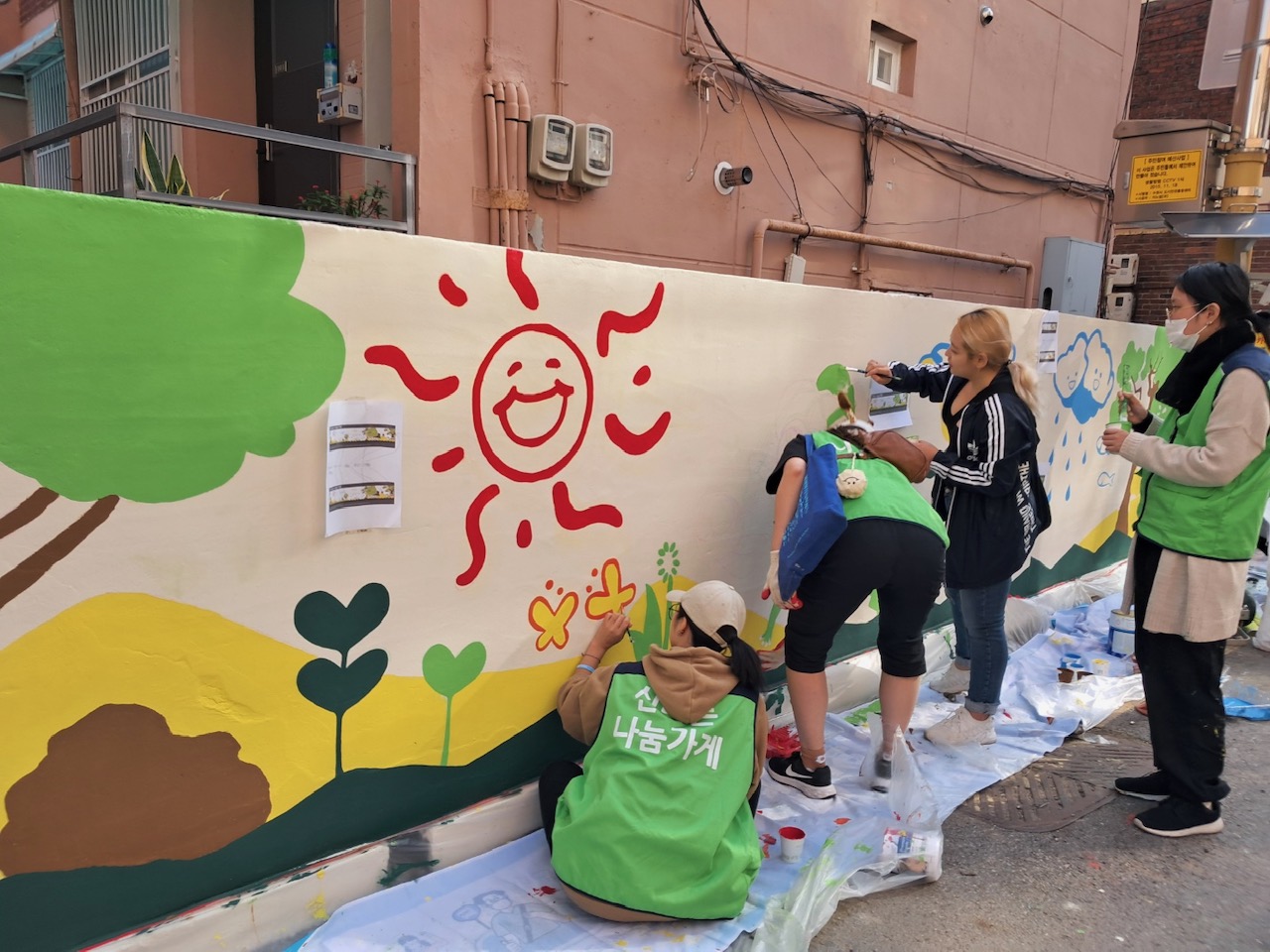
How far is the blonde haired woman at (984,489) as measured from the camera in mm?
3900

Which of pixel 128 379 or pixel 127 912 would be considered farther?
pixel 127 912

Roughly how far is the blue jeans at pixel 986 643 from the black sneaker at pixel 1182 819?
0.77 m

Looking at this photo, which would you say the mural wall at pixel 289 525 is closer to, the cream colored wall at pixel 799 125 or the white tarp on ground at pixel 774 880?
the white tarp on ground at pixel 774 880

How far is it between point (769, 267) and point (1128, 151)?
9.03ft

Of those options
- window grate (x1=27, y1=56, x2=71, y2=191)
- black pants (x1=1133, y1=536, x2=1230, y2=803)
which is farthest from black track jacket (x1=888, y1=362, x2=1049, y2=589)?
window grate (x1=27, y1=56, x2=71, y2=191)

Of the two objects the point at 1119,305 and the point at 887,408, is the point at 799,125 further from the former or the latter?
the point at 1119,305

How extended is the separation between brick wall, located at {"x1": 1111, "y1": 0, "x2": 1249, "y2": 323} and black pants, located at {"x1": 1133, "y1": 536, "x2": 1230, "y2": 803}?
13821 millimetres

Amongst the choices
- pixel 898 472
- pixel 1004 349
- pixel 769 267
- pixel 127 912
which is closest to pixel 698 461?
pixel 898 472

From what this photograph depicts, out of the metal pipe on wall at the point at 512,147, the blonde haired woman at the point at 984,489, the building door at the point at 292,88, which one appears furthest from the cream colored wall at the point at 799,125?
the blonde haired woman at the point at 984,489

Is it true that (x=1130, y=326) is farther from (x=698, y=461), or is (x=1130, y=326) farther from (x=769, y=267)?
(x=698, y=461)

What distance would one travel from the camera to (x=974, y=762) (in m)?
4.07

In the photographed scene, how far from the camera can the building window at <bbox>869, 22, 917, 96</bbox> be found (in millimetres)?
8617

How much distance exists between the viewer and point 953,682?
481 cm

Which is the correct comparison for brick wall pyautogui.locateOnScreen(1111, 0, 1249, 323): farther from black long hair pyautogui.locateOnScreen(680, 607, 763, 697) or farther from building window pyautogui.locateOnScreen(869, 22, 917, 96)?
black long hair pyautogui.locateOnScreen(680, 607, 763, 697)
